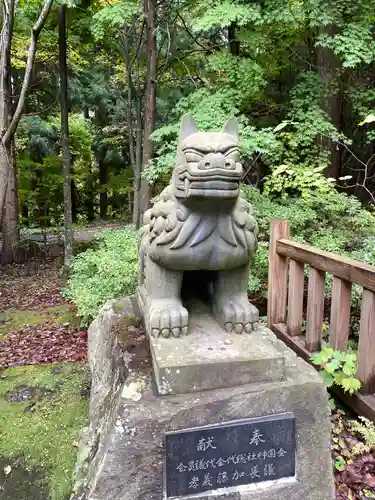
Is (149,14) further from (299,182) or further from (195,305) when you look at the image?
(195,305)

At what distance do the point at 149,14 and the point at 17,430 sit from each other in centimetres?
565

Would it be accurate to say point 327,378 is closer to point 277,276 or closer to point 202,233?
point 277,276

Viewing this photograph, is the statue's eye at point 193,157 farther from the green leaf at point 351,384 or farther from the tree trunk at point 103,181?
the tree trunk at point 103,181

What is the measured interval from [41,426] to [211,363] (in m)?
1.69

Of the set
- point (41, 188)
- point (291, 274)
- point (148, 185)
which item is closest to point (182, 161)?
point (291, 274)

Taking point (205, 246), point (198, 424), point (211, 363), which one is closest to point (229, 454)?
point (198, 424)

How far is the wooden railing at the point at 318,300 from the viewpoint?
2.40m

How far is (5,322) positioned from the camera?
550 cm

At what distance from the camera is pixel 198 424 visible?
1726mm

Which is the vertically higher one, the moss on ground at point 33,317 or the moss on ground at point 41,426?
the moss on ground at point 41,426

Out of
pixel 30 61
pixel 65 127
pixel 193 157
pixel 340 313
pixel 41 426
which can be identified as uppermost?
pixel 30 61

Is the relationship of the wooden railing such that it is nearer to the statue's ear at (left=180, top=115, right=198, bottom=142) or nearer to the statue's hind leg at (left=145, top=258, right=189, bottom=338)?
the statue's hind leg at (left=145, top=258, right=189, bottom=338)

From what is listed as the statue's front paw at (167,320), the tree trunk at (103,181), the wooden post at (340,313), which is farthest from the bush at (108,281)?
the tree trunk at (103,181)

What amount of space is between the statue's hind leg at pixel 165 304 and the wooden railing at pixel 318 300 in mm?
1172
